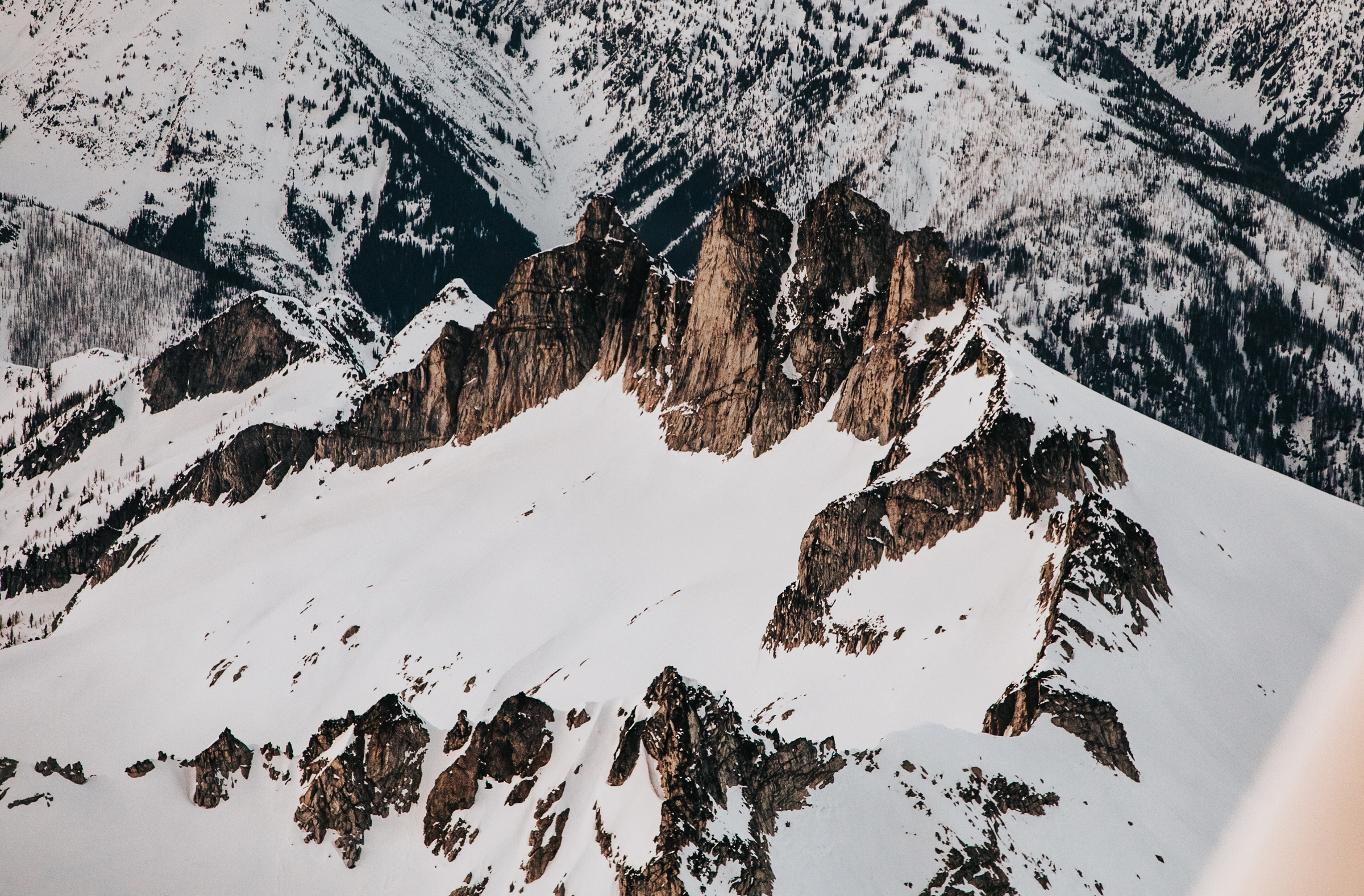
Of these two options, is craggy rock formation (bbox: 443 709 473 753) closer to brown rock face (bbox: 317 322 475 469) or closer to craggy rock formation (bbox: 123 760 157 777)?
craggy rock formation (bbox: 123 760 157 777)

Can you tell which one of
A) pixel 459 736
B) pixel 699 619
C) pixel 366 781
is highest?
pixel 699 619

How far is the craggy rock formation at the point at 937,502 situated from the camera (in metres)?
93.4

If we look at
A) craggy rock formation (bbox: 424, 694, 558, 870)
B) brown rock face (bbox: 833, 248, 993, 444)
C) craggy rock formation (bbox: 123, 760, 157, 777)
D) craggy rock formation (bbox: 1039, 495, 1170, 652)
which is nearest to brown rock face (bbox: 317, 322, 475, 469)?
brown rock face (bbox: 833, 248, 993, 444)

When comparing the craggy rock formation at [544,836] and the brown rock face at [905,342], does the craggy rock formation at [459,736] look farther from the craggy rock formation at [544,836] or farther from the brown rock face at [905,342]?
the brown rock face at [905,342]

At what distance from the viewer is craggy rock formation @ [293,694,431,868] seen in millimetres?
83625

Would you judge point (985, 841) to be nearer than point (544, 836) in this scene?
Yes

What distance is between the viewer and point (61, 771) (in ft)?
339

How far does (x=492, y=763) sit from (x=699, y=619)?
32.6 meters

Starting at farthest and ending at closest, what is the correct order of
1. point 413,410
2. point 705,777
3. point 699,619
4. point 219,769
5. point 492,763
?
1. point 413,410
2. point 699,619
3. point 219,769
4. point 492,763
5. point 705,777

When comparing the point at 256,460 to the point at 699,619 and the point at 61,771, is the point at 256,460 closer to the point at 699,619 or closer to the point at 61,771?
the point at 61,771

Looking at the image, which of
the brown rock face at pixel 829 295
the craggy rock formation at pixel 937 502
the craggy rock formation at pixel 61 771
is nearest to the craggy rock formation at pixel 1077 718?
the craggy rock formation at pixel 937 502

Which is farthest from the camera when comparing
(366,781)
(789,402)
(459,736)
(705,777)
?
(789,402)

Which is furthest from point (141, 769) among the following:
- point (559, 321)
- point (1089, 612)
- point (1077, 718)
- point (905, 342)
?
point (559, 321)

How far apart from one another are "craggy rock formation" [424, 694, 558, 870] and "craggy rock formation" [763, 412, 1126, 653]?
2413 centimetres
